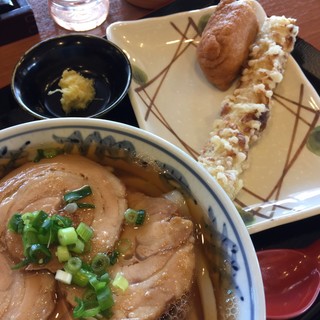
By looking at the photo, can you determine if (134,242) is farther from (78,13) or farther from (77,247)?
(78,13)

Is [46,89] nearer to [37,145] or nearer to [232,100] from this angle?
[37,145]

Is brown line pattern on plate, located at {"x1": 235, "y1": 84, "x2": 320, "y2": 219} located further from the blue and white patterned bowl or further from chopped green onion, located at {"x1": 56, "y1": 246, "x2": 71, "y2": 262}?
chopped green onion, located at {"x1": 56, "y1": 246, "x2": 71, "y2": 262}

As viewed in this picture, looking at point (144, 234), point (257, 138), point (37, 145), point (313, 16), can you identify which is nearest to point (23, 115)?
point (37, 145)

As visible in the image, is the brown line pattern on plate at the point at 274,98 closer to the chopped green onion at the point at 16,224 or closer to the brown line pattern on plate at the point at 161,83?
the brown line pattern on plate at the point at 161,83

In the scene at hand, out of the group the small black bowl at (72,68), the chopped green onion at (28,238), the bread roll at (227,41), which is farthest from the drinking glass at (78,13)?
the chopped green onion at (28,238)

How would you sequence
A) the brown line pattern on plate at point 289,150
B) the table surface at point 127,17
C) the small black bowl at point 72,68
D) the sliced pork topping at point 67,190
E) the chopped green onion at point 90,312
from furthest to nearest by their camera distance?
the table surface at point 127,17
the small black bowl at point 72,68
the brown line pattern on plate at point 289,150
the sliced pork topping at point 67,190
the chopped green onion at point 90,312
